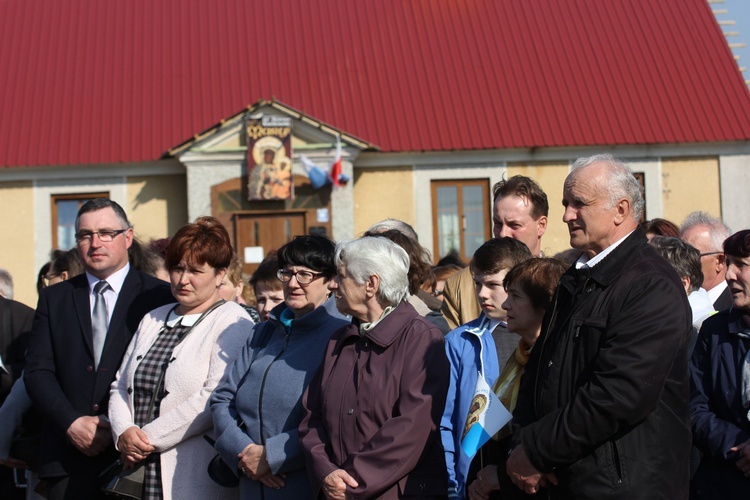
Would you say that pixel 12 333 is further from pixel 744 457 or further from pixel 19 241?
pixel 19 241

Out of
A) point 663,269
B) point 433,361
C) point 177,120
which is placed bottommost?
point 433,361

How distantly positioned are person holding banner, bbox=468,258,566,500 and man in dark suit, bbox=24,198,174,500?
2.39m

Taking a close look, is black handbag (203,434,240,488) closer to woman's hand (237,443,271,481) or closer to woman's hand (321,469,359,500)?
woman's hand (237,443,271,481)

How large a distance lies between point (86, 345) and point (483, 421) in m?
2.72

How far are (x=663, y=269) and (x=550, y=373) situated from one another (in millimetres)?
607

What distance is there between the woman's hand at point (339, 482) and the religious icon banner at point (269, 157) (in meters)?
12.7

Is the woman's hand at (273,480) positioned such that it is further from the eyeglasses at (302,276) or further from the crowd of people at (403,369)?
the eyeglasses at (302,276)

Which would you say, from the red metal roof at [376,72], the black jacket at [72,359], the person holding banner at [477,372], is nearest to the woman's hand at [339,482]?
the person holding banner at [477,372]

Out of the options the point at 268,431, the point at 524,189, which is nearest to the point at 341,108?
the point at 524,189

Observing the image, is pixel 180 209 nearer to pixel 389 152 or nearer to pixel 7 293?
pixel 389 152

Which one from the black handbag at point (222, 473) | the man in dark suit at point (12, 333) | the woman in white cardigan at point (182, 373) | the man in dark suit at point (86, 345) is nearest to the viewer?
the black handbag at point (222, 473)

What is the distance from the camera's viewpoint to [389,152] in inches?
673

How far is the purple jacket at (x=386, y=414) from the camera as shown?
13.1 ft

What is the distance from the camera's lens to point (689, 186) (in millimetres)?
17438
